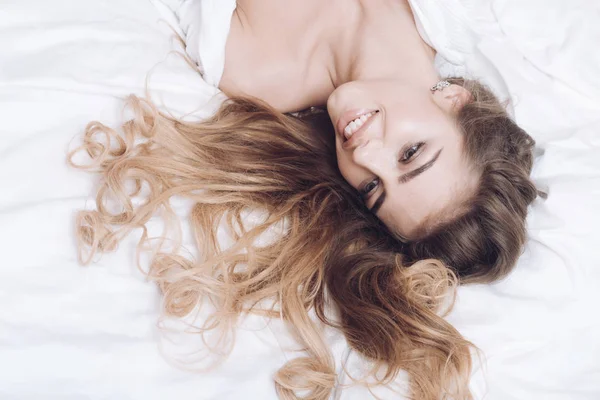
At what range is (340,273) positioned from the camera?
137cm

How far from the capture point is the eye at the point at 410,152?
1351 millimetres

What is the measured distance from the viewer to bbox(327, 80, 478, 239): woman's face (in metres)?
1.35

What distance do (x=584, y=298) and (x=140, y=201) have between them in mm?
971

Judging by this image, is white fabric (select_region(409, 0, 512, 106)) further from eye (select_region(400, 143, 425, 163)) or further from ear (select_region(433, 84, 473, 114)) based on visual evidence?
eye (select_region(400, 143, 425, 163))

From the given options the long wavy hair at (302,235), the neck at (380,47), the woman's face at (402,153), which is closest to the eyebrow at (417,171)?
the woman's face at (402,153)

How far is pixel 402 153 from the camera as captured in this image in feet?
4.45

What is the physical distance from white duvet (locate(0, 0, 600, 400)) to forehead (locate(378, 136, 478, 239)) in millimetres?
185

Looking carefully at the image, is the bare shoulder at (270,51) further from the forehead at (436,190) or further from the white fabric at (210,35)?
the forehead at (436,190)

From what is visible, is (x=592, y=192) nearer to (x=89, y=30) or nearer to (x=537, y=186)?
(x=537, y=186)

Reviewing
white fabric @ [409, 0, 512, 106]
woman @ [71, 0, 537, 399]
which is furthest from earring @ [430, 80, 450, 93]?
white fabric @ [409, 0, 512, 106]

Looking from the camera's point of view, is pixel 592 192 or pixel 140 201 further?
pixel 592 192

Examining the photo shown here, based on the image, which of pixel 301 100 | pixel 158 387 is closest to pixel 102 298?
pixel 158 387

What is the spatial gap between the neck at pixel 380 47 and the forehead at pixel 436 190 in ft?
0.74

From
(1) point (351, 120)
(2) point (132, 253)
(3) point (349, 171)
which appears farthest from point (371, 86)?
(2) point (132, 253)
